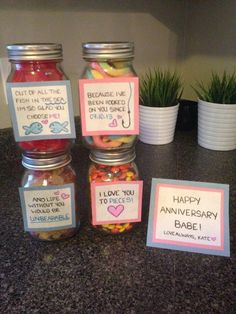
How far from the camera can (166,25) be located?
102 centimetres

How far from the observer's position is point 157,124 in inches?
33.5

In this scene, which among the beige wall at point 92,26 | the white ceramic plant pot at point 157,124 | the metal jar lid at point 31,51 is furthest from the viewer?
the white ceramic plant pot at point 157,124

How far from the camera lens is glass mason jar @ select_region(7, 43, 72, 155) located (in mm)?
382

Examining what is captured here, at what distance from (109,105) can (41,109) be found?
10 cm

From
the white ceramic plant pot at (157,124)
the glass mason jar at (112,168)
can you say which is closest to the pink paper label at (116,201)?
the glass mason jar at (112,168)

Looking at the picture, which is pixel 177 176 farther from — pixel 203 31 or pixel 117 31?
pixel 203 31

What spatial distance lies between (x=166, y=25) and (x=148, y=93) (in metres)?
0.34

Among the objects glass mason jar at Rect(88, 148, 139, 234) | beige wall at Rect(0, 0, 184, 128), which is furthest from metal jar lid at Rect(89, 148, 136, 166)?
beige wall at Rect(0, 0, 184, 128)

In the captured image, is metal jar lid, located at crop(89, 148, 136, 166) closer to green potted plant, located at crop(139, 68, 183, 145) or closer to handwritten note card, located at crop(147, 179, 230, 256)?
handwritten note card, located at crop(147, 179, 230, 256)

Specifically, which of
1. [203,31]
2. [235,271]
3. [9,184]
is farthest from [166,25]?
[235,271]

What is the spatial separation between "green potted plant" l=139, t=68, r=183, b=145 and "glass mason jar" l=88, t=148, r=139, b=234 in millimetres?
383

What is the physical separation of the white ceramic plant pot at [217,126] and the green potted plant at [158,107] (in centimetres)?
9

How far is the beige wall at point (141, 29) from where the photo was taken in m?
0.72

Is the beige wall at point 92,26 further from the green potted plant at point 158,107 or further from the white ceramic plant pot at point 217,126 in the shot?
the white ceramic plant pot at point 217,126
